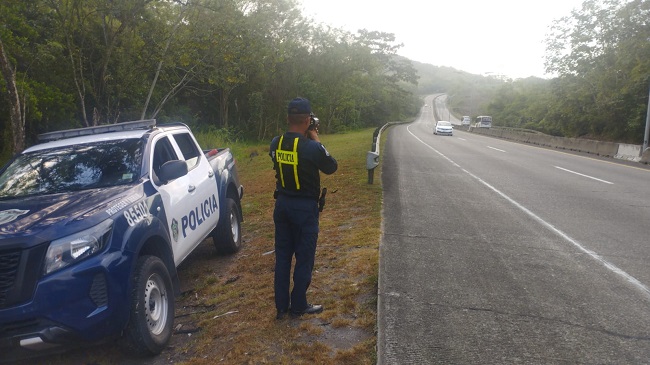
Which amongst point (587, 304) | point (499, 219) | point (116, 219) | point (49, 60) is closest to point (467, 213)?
point (499, 219)

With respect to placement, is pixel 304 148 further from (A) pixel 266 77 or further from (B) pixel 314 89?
(B) pixel 314 89

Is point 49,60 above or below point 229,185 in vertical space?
above

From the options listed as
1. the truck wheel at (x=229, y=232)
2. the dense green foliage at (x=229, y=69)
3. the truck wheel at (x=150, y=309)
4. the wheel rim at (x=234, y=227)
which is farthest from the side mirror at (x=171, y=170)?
the dense green foliage at (x=229, y=69)

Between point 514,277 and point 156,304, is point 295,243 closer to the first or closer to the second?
point 156,304

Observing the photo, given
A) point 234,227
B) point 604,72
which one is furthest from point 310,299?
point 604,72

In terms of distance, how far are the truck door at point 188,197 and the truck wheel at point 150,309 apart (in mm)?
617

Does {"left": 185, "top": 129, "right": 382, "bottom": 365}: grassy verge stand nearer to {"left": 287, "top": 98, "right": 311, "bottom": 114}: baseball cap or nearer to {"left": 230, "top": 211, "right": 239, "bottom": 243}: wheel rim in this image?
{"left": 230, "top": 211, "right": 239, "bottom": 243}: wheel rim

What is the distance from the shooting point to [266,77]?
126 ft

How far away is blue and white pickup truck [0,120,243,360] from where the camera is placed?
11.0 ft

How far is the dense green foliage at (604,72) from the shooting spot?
29719 mm

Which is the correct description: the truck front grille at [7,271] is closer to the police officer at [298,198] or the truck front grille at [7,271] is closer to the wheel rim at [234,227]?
the police officer at [298,198]

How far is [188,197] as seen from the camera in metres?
5.42

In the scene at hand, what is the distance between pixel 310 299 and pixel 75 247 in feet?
7.76

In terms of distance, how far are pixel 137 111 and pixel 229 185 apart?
1580 centimetres
